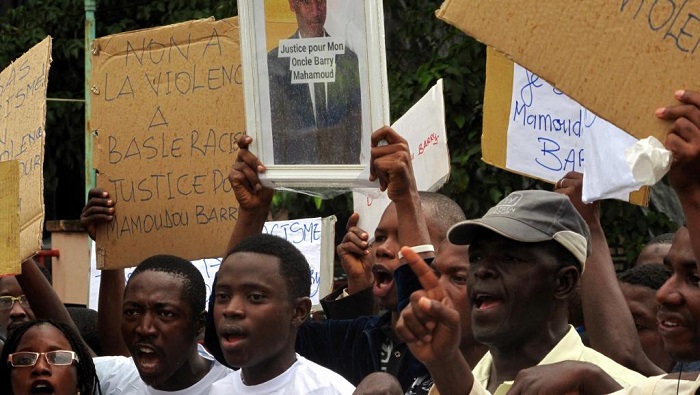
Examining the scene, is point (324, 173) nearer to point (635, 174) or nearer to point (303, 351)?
point (303, 351)

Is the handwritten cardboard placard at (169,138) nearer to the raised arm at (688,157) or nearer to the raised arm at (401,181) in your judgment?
the raised arm at (401,181)

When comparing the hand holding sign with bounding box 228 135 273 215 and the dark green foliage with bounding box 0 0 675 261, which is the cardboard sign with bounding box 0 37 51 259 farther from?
the dark green foliage with bounding box 0 0 675 261

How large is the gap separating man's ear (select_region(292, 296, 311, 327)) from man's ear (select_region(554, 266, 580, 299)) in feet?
3.65

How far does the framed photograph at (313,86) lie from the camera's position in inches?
171

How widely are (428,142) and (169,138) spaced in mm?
1058

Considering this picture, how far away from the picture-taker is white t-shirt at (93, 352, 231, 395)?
15.5ft

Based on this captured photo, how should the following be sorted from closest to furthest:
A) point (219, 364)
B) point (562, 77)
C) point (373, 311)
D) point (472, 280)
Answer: point (562, 77), point (472, 280), point (219, 364), point (373, 311)

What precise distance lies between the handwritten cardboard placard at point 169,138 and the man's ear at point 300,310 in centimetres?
96

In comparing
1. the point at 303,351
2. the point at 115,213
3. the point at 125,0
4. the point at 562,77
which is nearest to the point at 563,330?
the point at 562,77

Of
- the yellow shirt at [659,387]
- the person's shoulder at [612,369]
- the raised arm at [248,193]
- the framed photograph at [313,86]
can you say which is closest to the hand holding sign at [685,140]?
the yellow shirt at [659,387]

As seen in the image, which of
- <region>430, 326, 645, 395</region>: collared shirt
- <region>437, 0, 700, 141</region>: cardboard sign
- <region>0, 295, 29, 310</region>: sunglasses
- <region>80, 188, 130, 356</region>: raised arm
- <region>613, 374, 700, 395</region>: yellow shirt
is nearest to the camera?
<region>437, 0, 700, 141</region>: cardboard sign

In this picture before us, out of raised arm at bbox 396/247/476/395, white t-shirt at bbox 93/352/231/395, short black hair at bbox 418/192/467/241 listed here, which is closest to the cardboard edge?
short black hair at bbox 418/192/467/241

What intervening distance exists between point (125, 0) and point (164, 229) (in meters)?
8.64

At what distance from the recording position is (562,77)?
10.2ft
